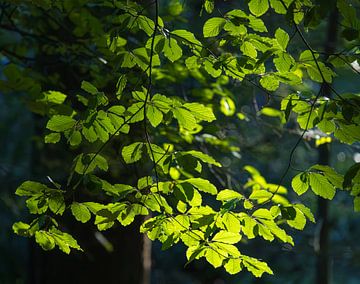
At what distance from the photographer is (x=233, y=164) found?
4789mm

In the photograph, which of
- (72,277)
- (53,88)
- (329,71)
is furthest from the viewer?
(72,277)

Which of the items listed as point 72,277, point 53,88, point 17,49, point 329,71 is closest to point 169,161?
point 329,71

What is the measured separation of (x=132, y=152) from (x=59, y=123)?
0.66 feet

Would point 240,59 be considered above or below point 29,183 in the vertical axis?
above

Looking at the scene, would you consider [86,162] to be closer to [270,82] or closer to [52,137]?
[52,137]

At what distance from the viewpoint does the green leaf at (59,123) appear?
140 cm

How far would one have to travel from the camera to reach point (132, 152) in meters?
1.46

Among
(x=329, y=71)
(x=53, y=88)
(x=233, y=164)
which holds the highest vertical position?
(x=329, y=71)

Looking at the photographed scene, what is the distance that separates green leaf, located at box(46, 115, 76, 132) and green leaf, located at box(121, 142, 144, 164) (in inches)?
6.0

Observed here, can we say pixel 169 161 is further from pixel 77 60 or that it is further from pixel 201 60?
pixel 77 60

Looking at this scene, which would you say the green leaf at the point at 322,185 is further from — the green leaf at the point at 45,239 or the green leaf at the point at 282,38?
the green leaf at the point at 45,239

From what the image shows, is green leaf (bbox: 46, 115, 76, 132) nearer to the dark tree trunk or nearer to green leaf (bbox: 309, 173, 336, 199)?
green leaf (bbox: 309, 173, 336, 199)

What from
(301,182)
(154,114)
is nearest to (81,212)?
(154,114)

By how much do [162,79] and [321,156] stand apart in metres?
1.64
